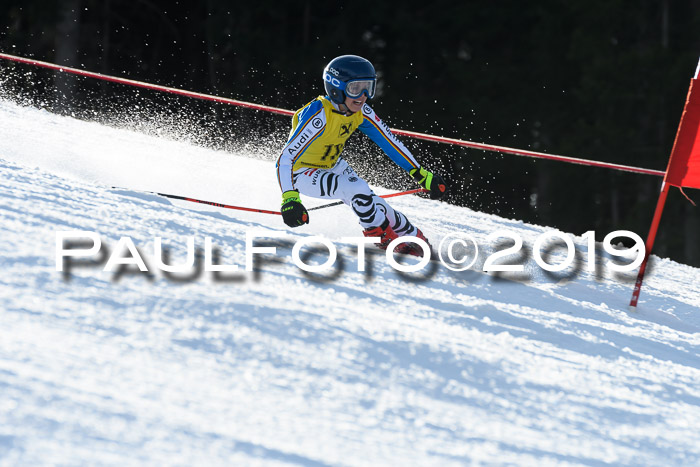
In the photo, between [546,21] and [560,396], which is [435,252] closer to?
[560,396]

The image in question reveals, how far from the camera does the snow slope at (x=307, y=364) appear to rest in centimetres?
195

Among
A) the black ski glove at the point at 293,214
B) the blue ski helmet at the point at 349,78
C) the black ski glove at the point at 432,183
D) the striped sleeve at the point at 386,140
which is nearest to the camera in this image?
the black ski glove at the point at 293,214

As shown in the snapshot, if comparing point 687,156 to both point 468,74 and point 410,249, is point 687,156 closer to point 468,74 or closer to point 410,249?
point 410,249

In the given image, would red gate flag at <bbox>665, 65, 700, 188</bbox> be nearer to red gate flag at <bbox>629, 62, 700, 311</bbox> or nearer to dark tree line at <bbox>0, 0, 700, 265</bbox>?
red gate flag at <bbox>629, 62, 700, 311</bbox>

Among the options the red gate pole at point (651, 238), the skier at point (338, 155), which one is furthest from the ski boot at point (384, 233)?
the red gate pole at point (651, 238)

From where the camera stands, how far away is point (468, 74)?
16797mm

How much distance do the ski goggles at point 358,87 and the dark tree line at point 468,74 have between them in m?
10.7

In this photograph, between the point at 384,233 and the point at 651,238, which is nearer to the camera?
the point at 651,238

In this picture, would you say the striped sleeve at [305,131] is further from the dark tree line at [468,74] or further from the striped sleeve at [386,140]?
the dark tree line at [468,74]

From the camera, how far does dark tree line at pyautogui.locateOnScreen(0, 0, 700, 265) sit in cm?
1570

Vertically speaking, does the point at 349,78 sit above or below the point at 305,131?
above

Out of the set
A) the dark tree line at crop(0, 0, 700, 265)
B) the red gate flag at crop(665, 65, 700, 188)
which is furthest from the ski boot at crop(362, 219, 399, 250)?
the dark tree line at crop(0, 0, 700, 265)

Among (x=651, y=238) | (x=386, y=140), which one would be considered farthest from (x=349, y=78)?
(x=651, y=238)

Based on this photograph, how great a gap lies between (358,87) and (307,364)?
2068 mm
